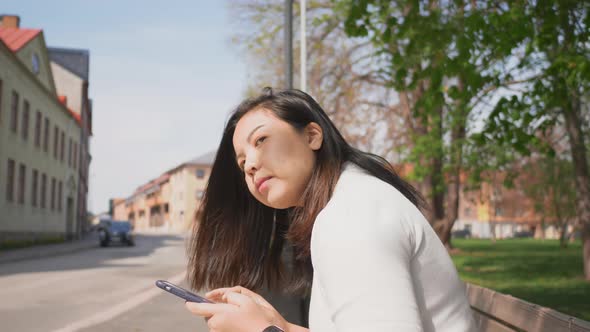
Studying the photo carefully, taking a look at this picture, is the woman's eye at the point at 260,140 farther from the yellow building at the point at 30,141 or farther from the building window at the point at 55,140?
the building window at the point at 55,140

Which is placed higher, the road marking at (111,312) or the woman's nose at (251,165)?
the woman's nose at (251,165)

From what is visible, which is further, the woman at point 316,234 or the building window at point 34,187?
the building window at point 34,187

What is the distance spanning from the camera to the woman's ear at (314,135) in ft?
6.40

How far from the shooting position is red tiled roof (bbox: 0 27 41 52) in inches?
1226

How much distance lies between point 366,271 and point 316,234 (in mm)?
169

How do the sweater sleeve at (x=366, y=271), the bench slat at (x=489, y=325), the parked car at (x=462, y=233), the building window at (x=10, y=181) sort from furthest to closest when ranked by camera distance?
the parked car at (x=462, y=233) → the building window at (x=10, y=181) → the bench slat at (x=489, y=325) → the sweater sleeve at (x=366, y=271)

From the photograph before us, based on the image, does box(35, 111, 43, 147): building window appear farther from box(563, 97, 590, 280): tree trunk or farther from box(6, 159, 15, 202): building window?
box(563, 97, 590, 280): tree trunk

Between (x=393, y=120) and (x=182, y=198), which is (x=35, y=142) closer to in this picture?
(x=393, y=120)

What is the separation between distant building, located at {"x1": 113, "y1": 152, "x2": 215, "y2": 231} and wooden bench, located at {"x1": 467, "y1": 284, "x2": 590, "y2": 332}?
77.8 meters

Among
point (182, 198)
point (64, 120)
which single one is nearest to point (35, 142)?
point (64, 120)

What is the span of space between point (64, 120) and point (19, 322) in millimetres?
34933

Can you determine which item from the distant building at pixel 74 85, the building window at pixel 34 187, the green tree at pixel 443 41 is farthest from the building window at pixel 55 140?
the green tree at pixel 443 41

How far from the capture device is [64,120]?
4134 cm

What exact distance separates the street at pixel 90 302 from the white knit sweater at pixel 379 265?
6592 millimetres
